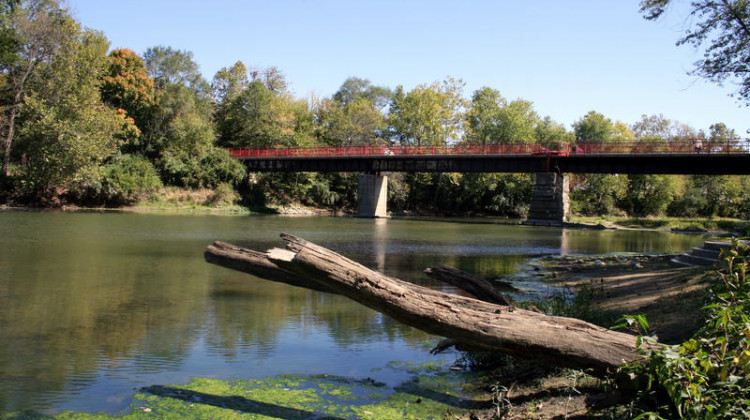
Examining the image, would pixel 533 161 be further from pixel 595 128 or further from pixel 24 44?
pixel 24 44

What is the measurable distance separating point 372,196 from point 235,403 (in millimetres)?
62261

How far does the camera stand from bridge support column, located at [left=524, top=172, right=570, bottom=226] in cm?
5925

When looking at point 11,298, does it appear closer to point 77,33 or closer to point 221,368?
point 221,368

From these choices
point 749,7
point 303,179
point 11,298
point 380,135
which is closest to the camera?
point 11,298

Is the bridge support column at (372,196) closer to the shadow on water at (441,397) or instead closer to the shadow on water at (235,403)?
the shadow on water at (441,397)

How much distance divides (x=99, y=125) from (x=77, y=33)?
28.3 feet

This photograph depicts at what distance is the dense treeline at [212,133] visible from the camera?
50.1 m

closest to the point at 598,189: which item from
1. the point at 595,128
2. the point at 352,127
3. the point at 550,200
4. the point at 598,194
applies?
the point at 598,194

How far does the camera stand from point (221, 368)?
8195mm

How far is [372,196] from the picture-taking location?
6888 cm

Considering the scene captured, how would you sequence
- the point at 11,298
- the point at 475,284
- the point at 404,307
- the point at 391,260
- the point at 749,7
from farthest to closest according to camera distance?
the point at 391,260
the point at 749,7
the point at 11,298
the point at 475,284
the point at 404,307

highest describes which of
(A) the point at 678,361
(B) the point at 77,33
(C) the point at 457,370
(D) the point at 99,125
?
(B) the point at 77,33

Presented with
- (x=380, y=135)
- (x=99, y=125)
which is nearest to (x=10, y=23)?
(x=99, y=125)

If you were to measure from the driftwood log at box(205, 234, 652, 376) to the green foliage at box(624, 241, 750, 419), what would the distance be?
2.17ft
